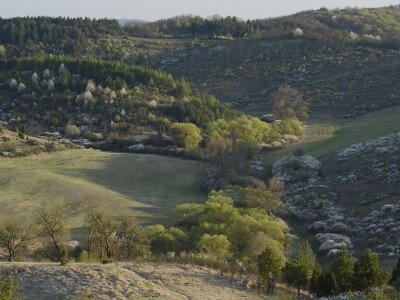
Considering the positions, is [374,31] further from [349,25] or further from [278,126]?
[278,126]

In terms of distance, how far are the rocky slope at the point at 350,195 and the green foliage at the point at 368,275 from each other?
15535 mm

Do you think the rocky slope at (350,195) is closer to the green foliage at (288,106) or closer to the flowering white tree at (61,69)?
the green foliage at (288,106)

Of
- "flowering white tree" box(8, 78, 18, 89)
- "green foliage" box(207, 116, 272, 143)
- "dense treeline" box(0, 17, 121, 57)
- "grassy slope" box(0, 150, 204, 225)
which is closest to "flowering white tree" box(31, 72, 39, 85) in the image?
"flowering white tree" box(8, 78, 18, 89)

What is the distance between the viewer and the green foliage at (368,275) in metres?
31.5

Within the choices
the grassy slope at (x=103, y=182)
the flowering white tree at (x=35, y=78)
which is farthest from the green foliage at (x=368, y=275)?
the flowering white tree at (x=35, y=78)

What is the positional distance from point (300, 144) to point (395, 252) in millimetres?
47516

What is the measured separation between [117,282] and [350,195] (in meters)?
38.8

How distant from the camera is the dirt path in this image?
93.6 feet

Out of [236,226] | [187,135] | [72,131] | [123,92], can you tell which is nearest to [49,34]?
[123,92]

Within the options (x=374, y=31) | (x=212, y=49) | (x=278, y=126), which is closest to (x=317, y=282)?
(x=278, y=126)

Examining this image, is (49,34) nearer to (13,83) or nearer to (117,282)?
(13,83)

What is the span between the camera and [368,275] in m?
31.7

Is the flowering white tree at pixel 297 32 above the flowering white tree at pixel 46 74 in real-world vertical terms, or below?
above

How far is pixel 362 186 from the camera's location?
63.7 meters
